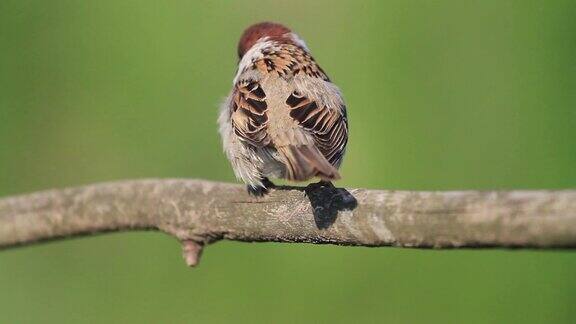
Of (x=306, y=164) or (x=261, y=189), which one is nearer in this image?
(x=306, y=164)

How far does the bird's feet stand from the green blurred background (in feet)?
3.15

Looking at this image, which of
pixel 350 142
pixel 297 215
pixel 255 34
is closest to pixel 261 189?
pixel 297 215

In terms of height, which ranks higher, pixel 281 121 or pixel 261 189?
pixel 281 121

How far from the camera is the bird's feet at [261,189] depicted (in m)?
3.47

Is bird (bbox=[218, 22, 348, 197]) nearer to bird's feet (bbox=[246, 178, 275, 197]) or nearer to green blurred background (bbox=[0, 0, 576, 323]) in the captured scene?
bird's feet (bbox=[246, 178, 275, 197])

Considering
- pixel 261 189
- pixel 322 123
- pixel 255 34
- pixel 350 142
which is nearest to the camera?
pixel 261 189

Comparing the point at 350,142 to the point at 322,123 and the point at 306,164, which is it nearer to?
the point at 322,123

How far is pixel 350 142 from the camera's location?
550 cm

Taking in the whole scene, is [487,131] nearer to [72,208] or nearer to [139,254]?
[139,254]

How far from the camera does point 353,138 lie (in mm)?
5551

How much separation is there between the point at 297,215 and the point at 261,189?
0.52 metres

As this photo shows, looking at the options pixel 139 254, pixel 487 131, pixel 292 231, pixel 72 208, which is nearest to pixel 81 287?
pixel 139 254

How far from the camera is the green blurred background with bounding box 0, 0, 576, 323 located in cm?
509

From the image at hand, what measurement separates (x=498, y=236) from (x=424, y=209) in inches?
10.2
